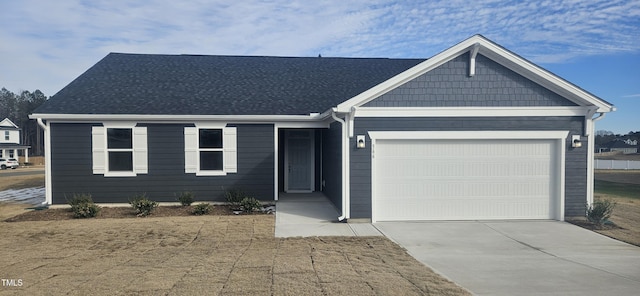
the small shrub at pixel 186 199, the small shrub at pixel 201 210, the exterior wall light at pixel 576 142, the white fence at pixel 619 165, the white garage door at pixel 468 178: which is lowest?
the white fence at pixel 619 165

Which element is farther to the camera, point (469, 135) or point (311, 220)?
point (311, 220)

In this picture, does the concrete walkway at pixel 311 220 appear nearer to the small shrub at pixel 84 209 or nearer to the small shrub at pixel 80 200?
the small shrub at pixel 84 209

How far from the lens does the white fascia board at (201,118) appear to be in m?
12.5

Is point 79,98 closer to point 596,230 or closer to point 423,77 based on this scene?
point 423,77

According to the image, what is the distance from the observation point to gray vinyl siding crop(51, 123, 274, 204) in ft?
41.6

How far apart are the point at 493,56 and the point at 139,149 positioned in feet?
34.5

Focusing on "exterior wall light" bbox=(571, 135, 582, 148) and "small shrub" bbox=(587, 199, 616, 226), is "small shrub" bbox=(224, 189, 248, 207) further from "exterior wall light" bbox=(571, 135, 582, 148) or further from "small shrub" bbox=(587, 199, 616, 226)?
"small shrub" bbox=(587, 199, 616, 226)

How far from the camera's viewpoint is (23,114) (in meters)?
65.5

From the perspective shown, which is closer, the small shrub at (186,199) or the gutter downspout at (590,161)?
the gutter downspout at (590,161)

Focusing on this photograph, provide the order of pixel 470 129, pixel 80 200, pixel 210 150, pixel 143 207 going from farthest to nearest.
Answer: pixel 210 150, pixel 80 200, pixel 143 207, pixel 470 129

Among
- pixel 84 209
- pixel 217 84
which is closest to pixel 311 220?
pixel 84 209

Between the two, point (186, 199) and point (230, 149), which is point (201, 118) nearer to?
point (230, 149)

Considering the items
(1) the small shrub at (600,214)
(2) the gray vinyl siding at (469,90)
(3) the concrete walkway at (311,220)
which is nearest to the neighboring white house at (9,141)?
(3) the concrete walkway at (311,220)

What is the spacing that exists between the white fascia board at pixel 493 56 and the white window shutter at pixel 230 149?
4.61m
